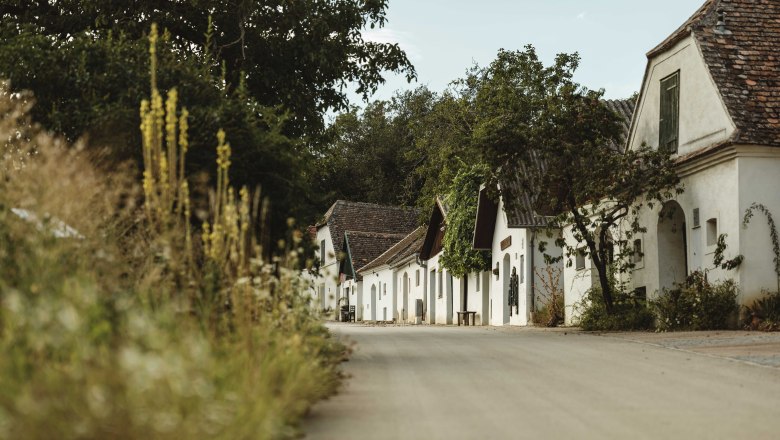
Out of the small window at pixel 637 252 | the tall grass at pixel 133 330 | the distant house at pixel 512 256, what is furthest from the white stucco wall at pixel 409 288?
the tall grass at pixel 133 330

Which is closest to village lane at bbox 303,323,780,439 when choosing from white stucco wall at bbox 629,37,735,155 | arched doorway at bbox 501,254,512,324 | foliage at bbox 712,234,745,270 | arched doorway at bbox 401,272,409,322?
foliage at bbox 712,234,745,270

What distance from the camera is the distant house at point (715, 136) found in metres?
22.5

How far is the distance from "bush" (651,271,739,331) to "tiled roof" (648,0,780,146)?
3053 millimetres

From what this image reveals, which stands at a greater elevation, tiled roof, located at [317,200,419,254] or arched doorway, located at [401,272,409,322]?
tiled roof, located at [317,200,419,254]

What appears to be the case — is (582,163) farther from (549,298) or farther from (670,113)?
(549,298)

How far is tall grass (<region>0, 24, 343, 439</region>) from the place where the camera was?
4.52 m

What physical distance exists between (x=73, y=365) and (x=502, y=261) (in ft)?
118

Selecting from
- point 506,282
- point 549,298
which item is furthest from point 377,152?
point 549,298

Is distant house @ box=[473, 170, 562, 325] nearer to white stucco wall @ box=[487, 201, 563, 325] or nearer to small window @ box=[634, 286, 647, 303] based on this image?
white stucco wall @ box=[487, 201, 563, 325]

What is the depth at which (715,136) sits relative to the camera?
23562 millimetres

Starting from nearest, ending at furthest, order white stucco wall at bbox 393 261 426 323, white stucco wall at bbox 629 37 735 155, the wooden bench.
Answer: white stucco wall at bbox 629 37 735 155 < the wooden bench < white stucco wall at bbox 393 261 426 323

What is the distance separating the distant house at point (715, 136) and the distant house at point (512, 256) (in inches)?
320

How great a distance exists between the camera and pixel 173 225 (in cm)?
1003

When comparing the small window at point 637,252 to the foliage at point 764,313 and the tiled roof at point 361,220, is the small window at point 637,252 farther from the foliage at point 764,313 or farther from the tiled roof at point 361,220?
the tiled roof at point 361,220
